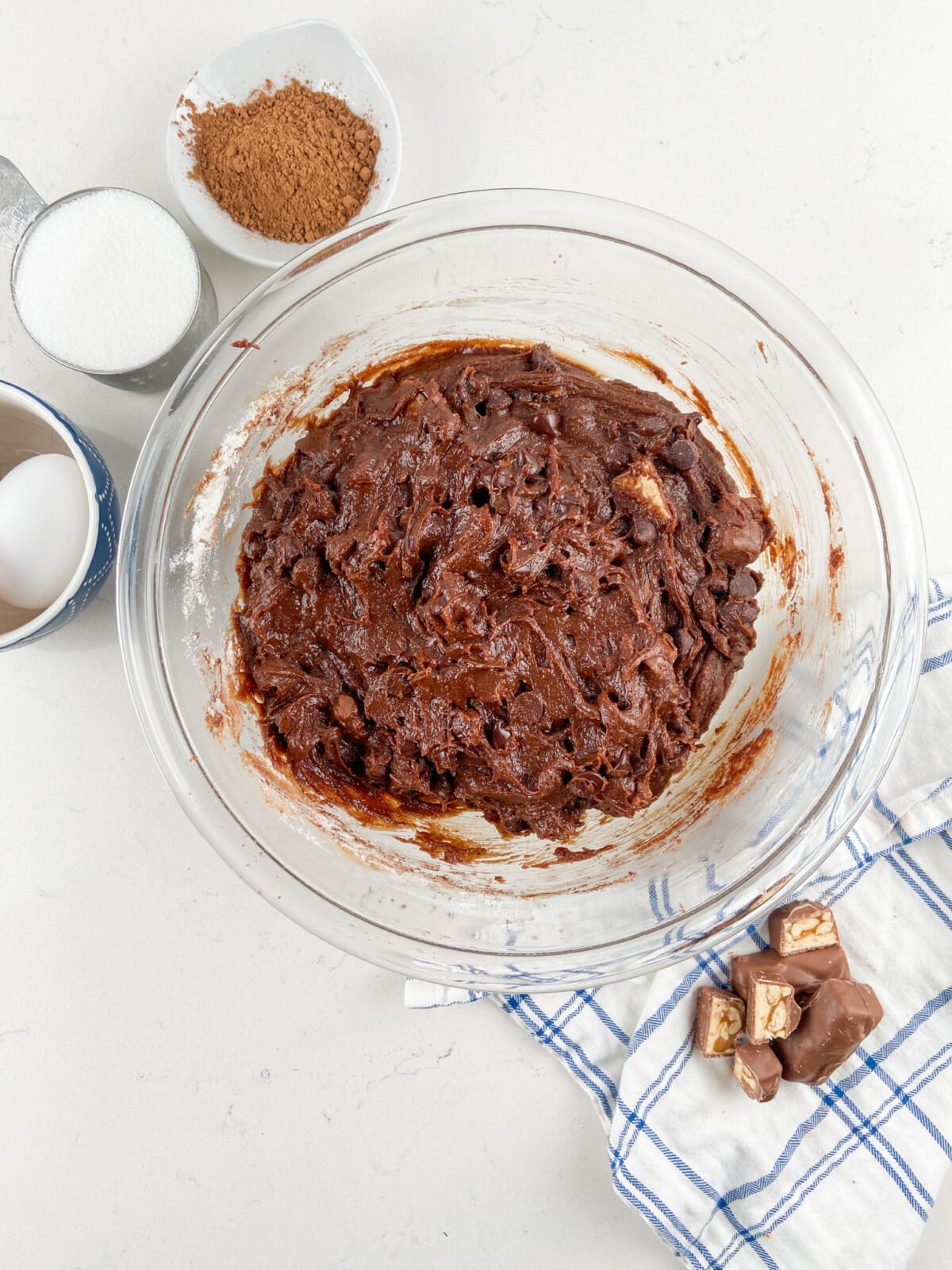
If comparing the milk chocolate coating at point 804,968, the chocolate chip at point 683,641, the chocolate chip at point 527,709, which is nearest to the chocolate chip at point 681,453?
the chocolate chip at point 683,641

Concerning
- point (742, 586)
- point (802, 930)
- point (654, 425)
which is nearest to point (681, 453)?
point (654, 425)

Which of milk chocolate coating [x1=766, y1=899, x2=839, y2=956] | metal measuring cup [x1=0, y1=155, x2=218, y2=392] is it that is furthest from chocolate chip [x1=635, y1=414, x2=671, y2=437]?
milk chocolate coating [x1=766, y1=899, x2=839, y2=956]

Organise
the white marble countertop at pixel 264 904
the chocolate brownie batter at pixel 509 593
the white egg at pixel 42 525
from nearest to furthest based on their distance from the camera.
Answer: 1. the chocolate brownie batter at pixel 509 593
2. the white egg at pixel 42 525
3. the white marble countertop at pixel 264 904

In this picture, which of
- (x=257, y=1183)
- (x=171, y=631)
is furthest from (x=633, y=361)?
(x=257, y=1183)

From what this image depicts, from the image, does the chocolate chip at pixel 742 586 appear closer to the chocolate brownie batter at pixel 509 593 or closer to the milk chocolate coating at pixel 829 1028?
the chocolate brownie batter at pixel 509 593

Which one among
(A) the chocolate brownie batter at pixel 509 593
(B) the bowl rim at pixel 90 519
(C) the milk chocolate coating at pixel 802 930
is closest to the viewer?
(A) the chocolate brownie batter at pixel 509 593

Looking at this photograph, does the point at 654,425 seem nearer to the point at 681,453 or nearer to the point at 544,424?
the point at 681,453
